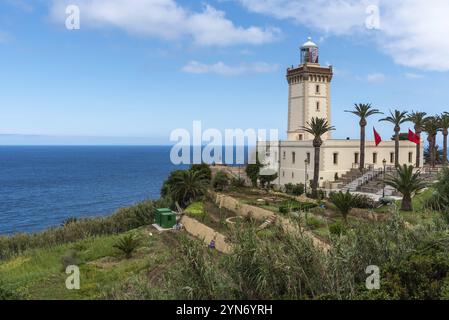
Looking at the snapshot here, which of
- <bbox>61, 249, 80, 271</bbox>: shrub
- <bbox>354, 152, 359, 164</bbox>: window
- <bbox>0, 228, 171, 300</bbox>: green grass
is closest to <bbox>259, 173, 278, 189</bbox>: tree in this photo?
<bbox>354, 152, 359, 164</bbox>: window

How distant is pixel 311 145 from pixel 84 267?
2671 centimetres

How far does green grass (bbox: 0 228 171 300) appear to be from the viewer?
17.0m

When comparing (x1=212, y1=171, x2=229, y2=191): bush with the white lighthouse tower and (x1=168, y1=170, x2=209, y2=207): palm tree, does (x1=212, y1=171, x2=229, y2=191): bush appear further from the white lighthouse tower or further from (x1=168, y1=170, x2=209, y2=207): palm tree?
the white lighthouse tower

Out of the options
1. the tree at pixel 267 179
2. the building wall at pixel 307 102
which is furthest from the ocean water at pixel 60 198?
the building wall at pixel 307 102

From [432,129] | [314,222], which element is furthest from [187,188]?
[432,129]

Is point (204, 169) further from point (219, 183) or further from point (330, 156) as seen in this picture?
point (330, 156)

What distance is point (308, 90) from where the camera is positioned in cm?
4578

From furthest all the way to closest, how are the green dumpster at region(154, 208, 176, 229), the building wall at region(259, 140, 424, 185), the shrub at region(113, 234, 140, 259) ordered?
the building wall at region(259, 140, 424, 185) → the green dumpster at region(154, 208, 176, 229) → the shrub at region(113, 234, 140, 259)

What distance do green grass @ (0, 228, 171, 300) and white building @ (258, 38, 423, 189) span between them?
20.2 meters

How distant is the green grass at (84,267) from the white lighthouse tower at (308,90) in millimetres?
24143

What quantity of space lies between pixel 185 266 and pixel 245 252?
1.61 metres

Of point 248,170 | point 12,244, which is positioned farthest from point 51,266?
point 248,170

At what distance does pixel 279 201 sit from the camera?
33.4 meters
